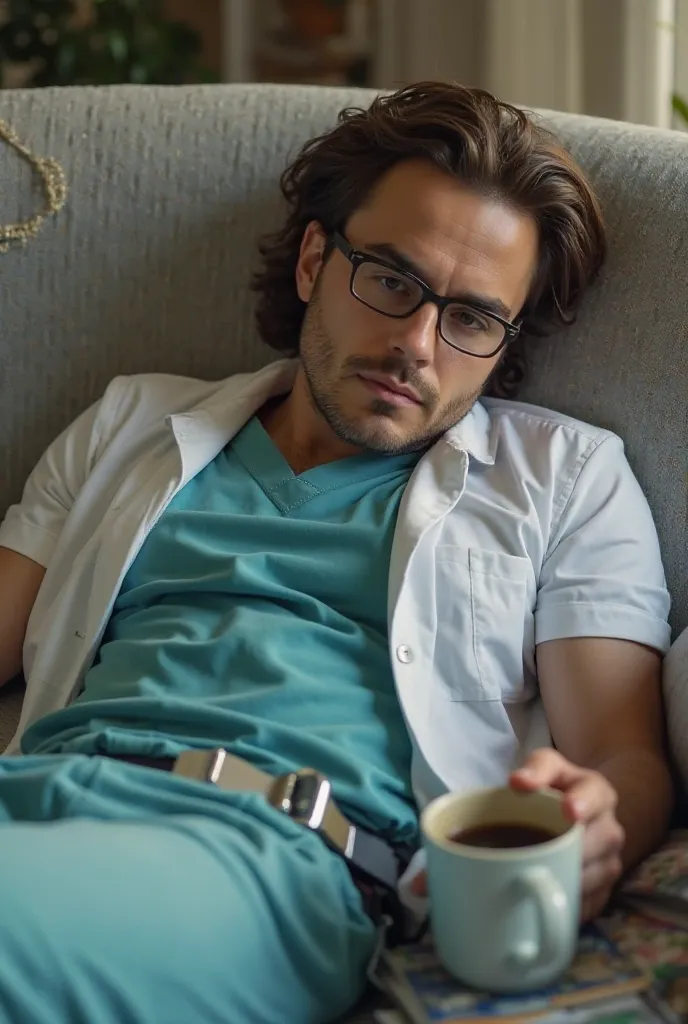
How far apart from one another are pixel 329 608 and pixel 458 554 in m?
0.14

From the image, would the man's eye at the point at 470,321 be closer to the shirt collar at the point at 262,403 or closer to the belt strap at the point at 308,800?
the shirt collar at the point at 262,403

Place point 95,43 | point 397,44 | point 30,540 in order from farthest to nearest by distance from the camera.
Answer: point 397,44, point 95,43, point 30,540

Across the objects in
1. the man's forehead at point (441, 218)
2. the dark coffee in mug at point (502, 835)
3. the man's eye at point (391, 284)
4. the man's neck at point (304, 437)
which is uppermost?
the man's forehead at point (441, 218)

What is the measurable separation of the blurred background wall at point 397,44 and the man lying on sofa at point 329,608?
0.63 m

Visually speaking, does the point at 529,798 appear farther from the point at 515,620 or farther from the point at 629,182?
the point at 629,182

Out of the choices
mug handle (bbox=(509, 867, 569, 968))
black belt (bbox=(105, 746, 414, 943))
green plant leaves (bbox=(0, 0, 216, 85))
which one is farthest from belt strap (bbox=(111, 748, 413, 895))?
green plant leaves (bbox=(0, 0, 216, 85))

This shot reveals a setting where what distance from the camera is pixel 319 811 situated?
3.26 feet

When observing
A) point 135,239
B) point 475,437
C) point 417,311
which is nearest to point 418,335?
point 417,311

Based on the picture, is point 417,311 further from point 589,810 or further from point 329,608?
point 589,810

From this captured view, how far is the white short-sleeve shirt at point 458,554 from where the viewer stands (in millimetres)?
1148

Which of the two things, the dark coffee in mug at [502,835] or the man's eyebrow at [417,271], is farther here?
the man's eyebrow at [417,271]

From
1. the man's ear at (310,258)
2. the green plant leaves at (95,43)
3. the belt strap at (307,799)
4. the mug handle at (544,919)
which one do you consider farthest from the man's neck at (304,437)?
the green plant leaves at (95,43)

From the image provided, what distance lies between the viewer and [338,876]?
3.23 feet

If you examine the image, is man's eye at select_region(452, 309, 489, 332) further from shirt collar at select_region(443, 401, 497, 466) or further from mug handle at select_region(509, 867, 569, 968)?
mug handle at select_region(509, 867, 569, 968)
